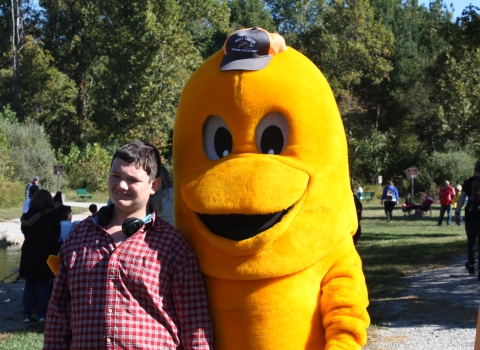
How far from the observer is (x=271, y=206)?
289 cm

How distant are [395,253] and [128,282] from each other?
499 inches

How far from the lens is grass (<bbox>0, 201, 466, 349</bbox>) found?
791cm

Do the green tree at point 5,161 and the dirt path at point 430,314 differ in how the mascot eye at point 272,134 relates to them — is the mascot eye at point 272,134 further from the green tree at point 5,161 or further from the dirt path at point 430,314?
the green tree at point 5,161

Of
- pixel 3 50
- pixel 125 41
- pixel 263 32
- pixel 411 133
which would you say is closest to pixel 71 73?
pixel 3 50

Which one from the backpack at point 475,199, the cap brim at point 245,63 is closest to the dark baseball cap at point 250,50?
the cap brim at point 245,63

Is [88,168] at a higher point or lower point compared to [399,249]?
higher

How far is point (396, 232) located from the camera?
20.1 meters

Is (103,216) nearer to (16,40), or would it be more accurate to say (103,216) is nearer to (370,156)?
(370,156)

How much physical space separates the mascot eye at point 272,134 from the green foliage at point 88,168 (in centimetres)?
3751

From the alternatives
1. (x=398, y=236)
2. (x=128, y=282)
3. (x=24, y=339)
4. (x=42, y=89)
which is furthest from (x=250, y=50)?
(x=42, y=89)

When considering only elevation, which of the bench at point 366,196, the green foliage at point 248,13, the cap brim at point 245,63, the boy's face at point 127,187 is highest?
the green foliage at point 248,13

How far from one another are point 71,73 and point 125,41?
11.8 m

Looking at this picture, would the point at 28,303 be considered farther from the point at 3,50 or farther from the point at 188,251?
the point at 3,50

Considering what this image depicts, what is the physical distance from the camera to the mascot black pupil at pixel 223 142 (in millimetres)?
3193
